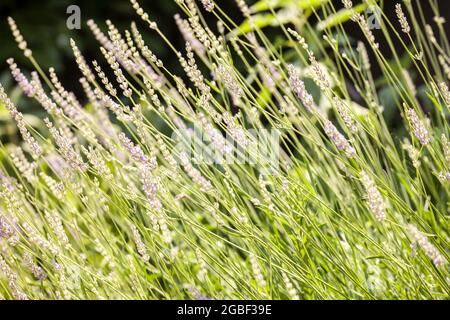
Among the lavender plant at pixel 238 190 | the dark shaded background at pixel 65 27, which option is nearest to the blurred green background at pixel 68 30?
the dark shaded background at pixel 65 27

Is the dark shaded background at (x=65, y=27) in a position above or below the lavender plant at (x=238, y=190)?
above

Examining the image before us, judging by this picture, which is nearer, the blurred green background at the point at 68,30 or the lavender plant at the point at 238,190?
the lavender plant at the point at 238,190

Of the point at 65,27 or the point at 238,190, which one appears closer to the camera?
the point at 238,190

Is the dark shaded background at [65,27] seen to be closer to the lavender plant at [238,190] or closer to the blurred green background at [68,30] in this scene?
the blurred green background at [68,30]

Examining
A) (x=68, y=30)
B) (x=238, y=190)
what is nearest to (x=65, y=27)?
(x=68, y=30)

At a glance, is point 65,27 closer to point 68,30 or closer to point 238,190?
point 68,30

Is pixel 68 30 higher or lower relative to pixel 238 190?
higher

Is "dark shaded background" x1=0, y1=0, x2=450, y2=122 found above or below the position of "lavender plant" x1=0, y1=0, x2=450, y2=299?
above

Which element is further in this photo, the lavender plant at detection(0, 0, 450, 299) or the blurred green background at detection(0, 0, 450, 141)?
the blurred green background at detection(0, 0, 450, 141)

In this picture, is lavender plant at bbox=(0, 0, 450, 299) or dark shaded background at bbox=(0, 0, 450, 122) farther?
dark shaded background at bbox=(0, 0, 450, 122)

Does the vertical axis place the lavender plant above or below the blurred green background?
below

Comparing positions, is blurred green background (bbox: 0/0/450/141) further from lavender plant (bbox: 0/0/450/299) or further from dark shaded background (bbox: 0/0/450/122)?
lavender plant (bbox: 0/0/450/299)

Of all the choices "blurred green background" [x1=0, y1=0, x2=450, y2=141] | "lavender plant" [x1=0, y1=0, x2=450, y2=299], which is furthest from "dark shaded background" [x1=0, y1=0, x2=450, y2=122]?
"lavender plant" [x1=0, y1=0, x2=450, y2=299]
